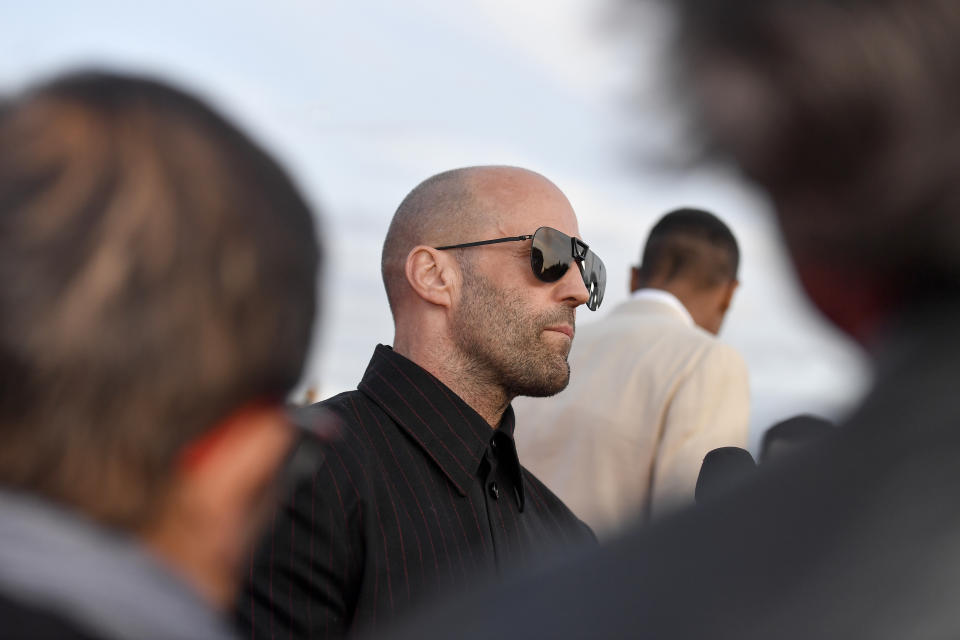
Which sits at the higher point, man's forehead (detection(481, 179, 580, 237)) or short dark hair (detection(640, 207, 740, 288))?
short dark hair (detection(640, 207, 740, 288))

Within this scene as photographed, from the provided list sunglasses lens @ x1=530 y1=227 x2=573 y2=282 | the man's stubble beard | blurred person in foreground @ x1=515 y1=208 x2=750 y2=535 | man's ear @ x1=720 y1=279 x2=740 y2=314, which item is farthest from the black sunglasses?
man's ear @ x1=720 y1=279 x2=740 y2=314

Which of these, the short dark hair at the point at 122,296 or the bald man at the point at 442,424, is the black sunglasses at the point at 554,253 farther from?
the short dark hair at the point at 122,296

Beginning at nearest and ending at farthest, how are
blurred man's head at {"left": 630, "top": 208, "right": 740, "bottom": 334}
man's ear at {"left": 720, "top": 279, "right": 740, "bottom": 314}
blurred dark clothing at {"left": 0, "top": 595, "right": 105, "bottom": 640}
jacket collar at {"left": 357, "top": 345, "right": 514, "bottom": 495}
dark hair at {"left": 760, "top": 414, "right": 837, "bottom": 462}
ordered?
blurred dark clothing at {"left": 0, "top": 595, "right": 105, "bottom": 640} → dark hair at {"left": 760, "top": 414, "right": 837, "bottom": 462} → jacket collar at {"left": 357, "top": 345, "right": 514, "bottom": 495} → blurred man's head at {"left": 630, "top": 208, "right": 740, "bottom": 334} → man's ear at {"left": 720, "top": 279, "right": 740, "bottom": 314}

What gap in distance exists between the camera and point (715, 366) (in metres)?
3.75

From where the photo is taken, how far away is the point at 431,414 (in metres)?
3.01

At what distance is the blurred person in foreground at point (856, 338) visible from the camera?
0.68 m

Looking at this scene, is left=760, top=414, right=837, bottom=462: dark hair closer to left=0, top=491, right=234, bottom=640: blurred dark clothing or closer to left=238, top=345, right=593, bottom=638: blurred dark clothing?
left=0, top=491, right=234, bottom=640: blurred dark clothing

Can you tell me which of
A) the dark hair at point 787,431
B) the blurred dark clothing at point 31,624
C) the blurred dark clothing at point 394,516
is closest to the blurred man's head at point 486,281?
the blurred dark clothing at point 394,516

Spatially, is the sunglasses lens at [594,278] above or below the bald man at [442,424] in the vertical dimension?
above

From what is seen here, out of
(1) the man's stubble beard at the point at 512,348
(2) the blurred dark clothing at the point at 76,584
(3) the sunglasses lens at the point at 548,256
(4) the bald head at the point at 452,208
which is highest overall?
A: (4) the bald head at the point at 452,208

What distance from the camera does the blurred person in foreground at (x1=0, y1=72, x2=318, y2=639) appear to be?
832mm

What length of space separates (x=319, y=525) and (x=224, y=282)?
171cm

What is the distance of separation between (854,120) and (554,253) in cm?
266

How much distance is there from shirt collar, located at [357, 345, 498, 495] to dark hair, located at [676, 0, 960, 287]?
84.4 inches
